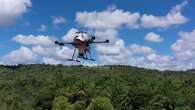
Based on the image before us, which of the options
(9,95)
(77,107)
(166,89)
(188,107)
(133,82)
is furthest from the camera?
(9,95)

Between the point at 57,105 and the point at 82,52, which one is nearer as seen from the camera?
the point at 82,52

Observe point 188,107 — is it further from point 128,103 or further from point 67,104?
point 67,104

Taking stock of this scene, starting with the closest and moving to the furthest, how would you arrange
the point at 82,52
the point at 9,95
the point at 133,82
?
the point at 82,52 < the point at 133,82 < the point at 9,95

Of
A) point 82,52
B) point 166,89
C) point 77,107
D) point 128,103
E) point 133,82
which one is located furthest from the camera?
point 133,82

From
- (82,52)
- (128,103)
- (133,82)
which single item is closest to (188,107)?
(128,103)

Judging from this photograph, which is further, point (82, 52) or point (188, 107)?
point (188, 107)

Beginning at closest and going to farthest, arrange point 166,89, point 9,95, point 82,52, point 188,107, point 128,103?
point 82,52 < point 188,107 < point 128,103 < point 166,89 < point 9,95

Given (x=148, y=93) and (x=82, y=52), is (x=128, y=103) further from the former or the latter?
(x=82, y=52)

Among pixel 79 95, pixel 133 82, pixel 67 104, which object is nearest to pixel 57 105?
pixel 67 104
